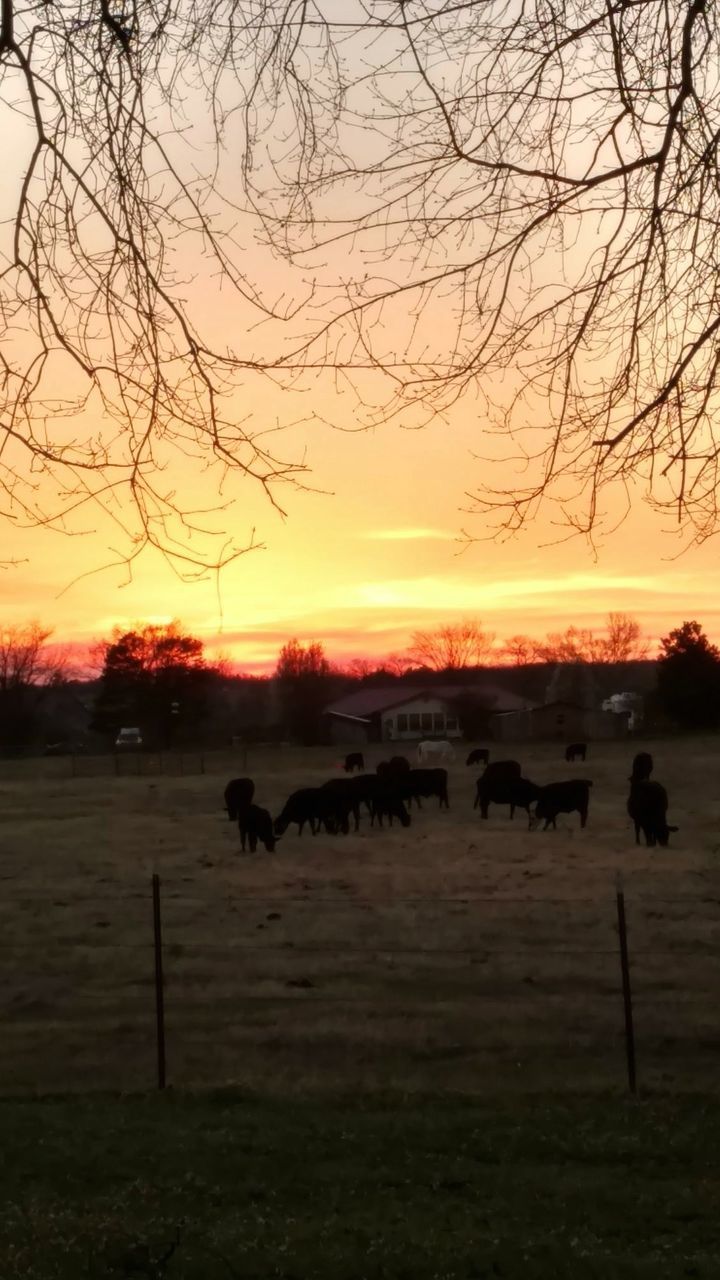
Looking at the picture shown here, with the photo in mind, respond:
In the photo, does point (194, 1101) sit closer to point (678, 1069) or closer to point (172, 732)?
point (678, 1069)

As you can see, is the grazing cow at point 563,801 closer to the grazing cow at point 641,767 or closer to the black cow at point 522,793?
the black cow at point 522,793

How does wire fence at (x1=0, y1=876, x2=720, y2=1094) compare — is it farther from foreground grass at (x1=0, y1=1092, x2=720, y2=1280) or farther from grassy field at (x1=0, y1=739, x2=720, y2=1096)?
foreground grass at (x1=0, y1=1092, x2=720, y2=1280)

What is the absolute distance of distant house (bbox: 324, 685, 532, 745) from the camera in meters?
99.0

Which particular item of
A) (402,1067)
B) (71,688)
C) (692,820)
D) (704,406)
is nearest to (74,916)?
(402,1067)

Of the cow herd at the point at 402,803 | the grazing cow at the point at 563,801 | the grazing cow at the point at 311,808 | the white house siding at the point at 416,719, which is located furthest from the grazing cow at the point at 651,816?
the white house siding at the point at 416,719

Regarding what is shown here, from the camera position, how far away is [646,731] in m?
79.2

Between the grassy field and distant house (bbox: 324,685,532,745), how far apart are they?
70830 millimetres

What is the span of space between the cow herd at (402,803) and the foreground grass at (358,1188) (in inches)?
727

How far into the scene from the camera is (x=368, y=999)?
1177 centimetres

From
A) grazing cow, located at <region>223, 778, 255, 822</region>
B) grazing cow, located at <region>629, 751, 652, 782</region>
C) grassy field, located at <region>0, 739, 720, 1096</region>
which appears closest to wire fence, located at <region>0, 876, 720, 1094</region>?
grassy field, located at <region>0, 739, 720, 1096</region>

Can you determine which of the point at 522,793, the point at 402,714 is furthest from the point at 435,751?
the point at 402,714

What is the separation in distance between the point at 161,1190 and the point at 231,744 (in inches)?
3058

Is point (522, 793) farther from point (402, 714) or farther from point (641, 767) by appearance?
point (402, 714)

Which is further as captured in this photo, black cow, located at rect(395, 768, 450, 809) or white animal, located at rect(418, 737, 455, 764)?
white animal, located at rect(418, 737, 455, 764)
